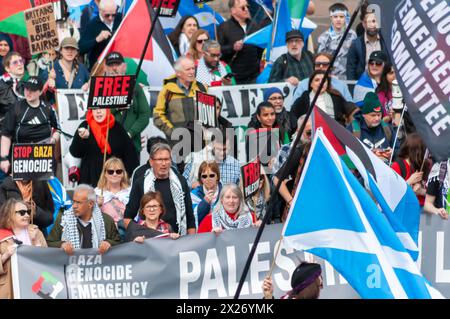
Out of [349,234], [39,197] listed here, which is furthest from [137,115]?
[349,234]

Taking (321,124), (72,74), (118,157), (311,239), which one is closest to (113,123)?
(118,157)

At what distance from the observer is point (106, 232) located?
14.7m

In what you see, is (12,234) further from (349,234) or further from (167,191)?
(349,234)

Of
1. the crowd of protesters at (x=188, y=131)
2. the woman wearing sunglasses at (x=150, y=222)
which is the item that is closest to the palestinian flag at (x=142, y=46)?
the crowd of protesters at (x=188, y=131)

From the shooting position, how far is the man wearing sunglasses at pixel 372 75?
18625 millimetres

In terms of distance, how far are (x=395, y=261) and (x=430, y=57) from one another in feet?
5.10

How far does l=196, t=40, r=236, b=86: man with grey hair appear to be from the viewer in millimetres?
18188

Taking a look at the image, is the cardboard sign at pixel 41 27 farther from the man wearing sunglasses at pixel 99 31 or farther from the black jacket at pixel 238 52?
the black jacket at pixel 238 52

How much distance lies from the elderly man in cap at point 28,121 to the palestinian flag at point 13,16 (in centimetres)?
216

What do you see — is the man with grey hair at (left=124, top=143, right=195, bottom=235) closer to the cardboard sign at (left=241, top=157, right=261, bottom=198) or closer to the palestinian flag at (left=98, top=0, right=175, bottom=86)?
the cardboard sign at (left=241, top=157, right=261, bottom=198)

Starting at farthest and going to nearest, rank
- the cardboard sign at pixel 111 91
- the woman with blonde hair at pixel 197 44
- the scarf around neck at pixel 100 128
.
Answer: the woman with blonde hair at pixel 197 44 < the scarf around neck at pixel 100 128 < the cardboard sign at pixel 111 91

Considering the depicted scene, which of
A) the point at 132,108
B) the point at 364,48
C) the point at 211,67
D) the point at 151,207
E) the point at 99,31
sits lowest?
the point at 151,207

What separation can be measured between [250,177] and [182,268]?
124 cm

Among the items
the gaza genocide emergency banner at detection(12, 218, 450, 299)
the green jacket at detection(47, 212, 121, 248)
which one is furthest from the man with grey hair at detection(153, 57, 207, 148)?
the gaza genocide emergency banner at detection(12, 218, 450, 299)
